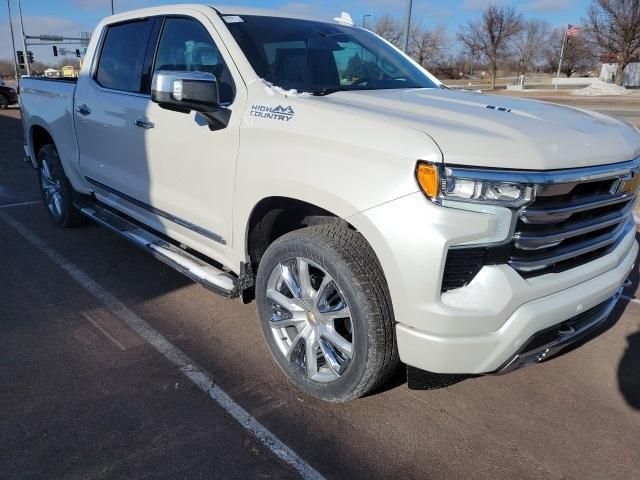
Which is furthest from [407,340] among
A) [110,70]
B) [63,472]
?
[110,70]

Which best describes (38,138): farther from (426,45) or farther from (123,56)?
(426,45)

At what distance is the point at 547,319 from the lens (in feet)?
7.66

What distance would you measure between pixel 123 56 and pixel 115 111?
56 centimetres

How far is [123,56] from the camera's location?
14.2ft

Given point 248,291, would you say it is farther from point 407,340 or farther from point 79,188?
point 79,188

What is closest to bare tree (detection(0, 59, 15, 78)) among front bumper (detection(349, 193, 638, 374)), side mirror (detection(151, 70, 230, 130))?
side mirror (detection(151, 70, 230, 130))

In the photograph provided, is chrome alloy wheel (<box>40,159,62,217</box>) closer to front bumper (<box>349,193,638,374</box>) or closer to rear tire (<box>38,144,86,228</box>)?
rear tire (<box>38,144,86,228</box>)

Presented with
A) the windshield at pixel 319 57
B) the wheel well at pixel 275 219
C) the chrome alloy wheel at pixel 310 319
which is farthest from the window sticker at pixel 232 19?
the chrome alloy wheel at pixel 310 319

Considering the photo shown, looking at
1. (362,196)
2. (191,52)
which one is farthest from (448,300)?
(191,52)

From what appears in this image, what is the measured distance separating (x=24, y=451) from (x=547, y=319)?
2413 mm

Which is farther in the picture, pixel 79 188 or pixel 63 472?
pixel 79 188

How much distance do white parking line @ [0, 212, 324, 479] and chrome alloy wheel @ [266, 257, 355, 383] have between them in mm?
395

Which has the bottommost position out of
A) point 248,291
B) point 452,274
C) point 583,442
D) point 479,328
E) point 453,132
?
point 583,442

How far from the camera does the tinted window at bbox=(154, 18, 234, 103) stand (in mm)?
3244
